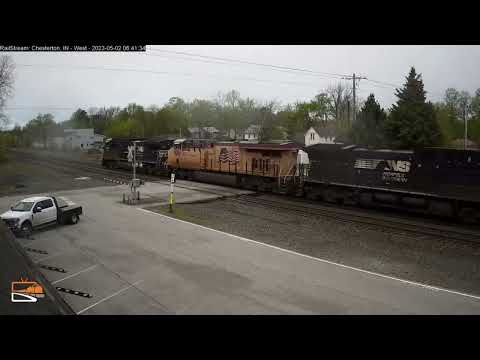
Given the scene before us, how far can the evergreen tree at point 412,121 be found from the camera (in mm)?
42875

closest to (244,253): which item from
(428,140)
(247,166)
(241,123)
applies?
(247,166)

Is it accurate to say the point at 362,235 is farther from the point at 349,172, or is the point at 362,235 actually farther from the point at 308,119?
the point at 308,119

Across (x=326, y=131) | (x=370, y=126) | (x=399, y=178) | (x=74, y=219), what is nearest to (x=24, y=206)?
(x=74, y=219)

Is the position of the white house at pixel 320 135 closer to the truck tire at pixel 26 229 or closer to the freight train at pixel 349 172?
the freight train at pixel 349 172

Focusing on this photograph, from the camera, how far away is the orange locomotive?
27422 millimetres

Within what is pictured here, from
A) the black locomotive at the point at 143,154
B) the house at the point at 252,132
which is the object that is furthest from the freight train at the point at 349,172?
the house at the point at 252,132

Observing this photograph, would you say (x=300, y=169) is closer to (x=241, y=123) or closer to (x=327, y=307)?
(x=327, y=307)

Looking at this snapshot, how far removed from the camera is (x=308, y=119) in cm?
8612

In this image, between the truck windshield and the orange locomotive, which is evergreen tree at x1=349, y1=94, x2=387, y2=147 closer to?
the orange locomotive

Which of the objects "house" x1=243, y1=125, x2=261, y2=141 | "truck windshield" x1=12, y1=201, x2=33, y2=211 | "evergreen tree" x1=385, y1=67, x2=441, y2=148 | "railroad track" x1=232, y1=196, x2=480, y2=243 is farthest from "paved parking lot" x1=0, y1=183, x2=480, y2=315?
"house" x1=243, y1=125, x2=261, y2=141

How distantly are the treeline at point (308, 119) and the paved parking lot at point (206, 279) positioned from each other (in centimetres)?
3494

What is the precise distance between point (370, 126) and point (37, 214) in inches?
1678
